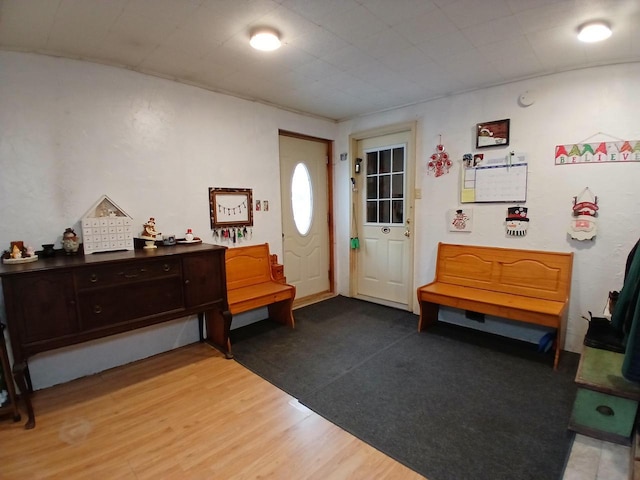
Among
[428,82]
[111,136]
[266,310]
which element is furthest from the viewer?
[266,310]

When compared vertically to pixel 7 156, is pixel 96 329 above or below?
below

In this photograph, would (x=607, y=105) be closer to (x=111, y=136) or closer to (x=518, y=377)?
(x=518, y=377)

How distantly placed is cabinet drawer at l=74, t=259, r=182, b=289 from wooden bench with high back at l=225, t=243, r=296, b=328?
2.26 ft

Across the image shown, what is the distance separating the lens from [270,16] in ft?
6.06

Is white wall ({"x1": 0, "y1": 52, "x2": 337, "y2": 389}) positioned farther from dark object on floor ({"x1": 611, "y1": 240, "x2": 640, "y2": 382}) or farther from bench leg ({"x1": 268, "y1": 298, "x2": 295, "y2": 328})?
dark object on floor ({"x1": 611, "y1": 240, "x2": 640, "y2": 382})

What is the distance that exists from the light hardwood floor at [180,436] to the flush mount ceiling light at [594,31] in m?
2.72

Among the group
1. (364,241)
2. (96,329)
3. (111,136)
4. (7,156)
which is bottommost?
(96,329)

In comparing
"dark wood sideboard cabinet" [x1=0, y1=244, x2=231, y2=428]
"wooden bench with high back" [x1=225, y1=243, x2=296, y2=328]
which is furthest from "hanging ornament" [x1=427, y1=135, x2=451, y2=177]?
"dark wood sideboard cabinet" [x1=0, y1=244, x2=231, y2=428]

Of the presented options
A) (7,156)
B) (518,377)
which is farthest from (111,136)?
(518,377)

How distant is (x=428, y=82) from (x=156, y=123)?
2.42m

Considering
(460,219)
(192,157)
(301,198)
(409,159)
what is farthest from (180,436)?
(409,159)

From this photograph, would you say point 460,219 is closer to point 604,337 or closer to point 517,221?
point 517,221

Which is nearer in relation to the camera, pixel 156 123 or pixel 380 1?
pixel 380 1

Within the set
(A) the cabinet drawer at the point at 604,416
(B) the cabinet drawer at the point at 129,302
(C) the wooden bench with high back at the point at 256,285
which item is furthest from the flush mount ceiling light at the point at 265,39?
(A) the cabinet drawer at the point at 604,416
